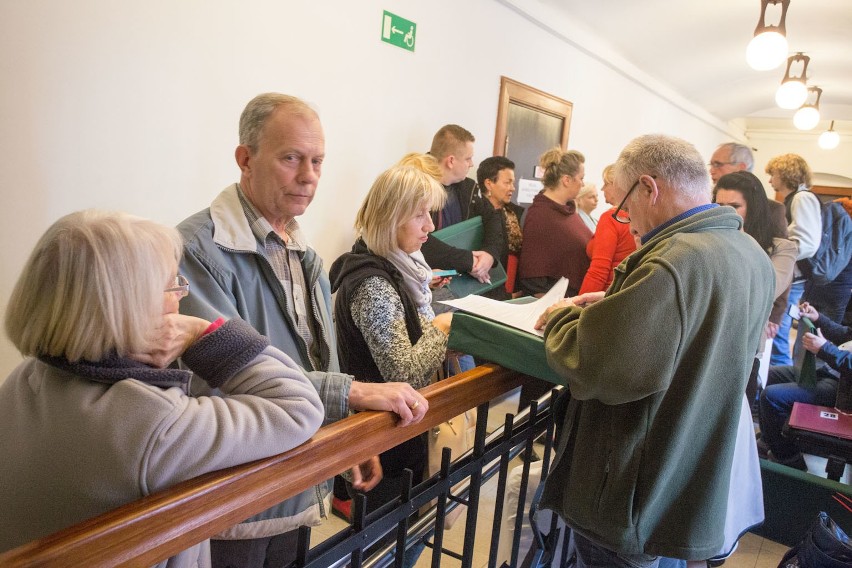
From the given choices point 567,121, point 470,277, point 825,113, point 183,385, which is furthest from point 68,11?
point 825,113

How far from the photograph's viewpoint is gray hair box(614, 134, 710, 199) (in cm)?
136

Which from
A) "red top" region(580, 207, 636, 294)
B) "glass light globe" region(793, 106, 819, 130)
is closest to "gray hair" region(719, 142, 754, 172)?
"red top" region(580, 207, 636, 294)

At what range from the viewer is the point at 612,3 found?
5.09 metres

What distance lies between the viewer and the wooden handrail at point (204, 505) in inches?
25.1

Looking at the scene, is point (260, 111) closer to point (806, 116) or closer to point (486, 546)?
point (486, 546)

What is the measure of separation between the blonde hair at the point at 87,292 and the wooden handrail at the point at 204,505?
197mm

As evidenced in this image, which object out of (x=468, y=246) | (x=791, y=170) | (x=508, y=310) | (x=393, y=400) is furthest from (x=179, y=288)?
(x=791, y=170)

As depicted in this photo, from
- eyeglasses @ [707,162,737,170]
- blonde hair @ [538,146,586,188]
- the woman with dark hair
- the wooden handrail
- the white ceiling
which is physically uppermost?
the white ceiling

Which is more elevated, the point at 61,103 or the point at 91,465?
the point at 61,103

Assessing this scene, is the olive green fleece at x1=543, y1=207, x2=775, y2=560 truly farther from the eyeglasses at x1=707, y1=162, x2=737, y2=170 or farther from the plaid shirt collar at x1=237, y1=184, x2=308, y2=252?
the eyeglasses at x1=707, y1=162, x2=737, y2=170

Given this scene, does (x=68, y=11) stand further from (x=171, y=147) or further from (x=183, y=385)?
(x=183, y=385)

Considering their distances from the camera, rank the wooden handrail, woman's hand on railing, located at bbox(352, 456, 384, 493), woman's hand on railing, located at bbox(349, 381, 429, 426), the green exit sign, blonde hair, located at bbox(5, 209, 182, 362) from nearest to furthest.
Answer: the wooden handrail → blonde hair, located at bbox(5, 209, 182, 362) → woman's hand on railing, located at bbox(349, 381, 429, 426) → woman's hand on railing, located at bbox(352, 456, 384, 493) → the green exit sign

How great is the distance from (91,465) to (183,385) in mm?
145

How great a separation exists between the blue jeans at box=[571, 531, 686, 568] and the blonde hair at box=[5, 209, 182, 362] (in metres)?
1.14
